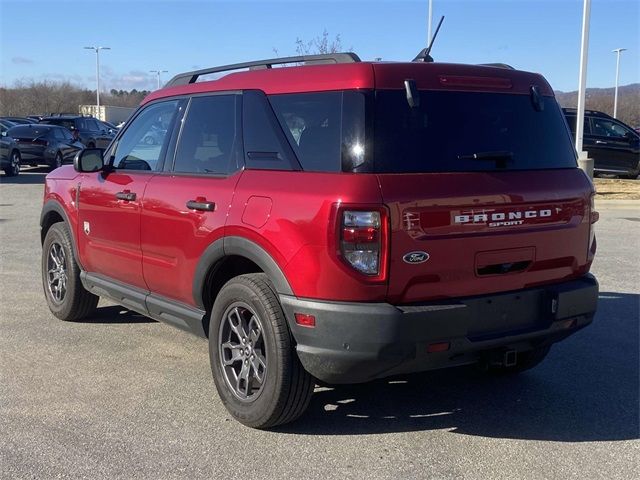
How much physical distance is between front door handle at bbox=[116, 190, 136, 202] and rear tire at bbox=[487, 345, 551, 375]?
2731 mm

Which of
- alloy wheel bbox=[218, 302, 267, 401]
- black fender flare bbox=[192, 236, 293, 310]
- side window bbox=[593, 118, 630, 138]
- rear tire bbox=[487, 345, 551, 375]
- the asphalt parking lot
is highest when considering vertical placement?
side window bbox=[593, 118, 630, 138]

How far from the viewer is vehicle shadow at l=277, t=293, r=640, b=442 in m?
4.00

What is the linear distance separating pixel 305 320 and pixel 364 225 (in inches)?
23.1

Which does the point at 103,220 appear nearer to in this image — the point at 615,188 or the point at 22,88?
the point at 615,188

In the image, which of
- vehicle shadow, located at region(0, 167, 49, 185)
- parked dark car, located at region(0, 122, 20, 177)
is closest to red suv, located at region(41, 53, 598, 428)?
vehicle shadow, located at region(0, 167, 49, 185)

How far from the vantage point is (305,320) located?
138 inches

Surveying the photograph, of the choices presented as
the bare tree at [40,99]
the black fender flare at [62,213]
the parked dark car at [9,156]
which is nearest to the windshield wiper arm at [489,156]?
the black fender flare at [62,213]

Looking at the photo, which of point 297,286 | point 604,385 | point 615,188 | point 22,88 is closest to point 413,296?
point 297,286

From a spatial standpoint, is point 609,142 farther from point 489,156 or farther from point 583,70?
point 489,156

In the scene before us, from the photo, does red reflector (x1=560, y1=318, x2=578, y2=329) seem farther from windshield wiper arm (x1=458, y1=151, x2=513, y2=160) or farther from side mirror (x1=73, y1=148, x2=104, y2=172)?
side mirror (x1=73, y1=148, x2=104, y2=172)

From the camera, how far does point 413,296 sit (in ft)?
11.3

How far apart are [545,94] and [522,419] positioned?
1.97m

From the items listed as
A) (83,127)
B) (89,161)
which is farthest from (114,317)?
(83,127)

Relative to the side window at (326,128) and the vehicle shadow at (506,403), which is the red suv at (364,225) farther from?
the vehicle shadow at (506,403)
